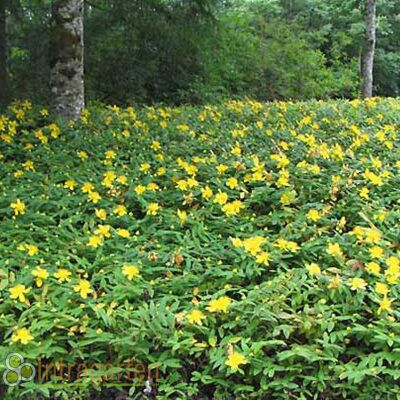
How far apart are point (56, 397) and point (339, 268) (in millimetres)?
1351

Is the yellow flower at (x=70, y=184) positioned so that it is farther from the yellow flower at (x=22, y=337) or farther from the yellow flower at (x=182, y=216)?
the yellow flower at (x=22, y=337)

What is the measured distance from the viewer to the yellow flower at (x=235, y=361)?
7.09 ft

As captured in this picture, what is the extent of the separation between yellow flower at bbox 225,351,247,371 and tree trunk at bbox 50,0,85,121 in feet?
12.0

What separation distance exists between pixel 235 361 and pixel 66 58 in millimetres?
3896

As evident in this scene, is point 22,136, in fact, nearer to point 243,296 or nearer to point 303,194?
point 303,194

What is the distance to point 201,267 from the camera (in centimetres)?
276

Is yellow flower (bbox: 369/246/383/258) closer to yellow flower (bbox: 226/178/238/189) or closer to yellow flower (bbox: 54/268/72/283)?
yellow flower (bbox: 226/178/238/189)

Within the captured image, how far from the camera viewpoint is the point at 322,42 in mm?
13367

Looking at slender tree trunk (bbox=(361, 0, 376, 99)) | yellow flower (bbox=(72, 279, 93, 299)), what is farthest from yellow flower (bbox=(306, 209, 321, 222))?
slender tree trunk (bbox=(361, 0, 376, 99))

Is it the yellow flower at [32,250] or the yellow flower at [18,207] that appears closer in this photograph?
the yellow flower at [32,250]

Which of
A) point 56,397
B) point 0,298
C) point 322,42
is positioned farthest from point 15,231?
point 322,42

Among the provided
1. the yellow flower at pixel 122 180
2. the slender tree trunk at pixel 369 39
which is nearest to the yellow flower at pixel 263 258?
the yellow flower at pixel 122 180

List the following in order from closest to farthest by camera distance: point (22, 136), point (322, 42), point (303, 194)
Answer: point (303, 194)
point (22, 136)
point (322, 42)

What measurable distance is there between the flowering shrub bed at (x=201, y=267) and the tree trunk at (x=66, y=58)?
3.15 feet
